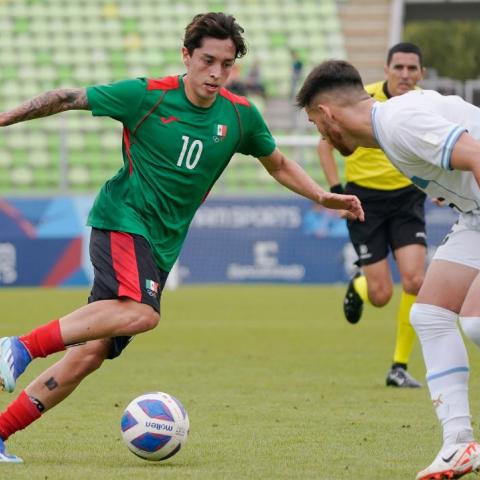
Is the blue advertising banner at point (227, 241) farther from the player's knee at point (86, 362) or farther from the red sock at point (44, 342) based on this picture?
the red sock at point (44, 342)

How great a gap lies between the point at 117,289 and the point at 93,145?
720 inches

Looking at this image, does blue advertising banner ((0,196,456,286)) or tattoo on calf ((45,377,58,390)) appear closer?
tattoo on calf ((45,377,58,390))

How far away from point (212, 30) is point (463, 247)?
5.59ft

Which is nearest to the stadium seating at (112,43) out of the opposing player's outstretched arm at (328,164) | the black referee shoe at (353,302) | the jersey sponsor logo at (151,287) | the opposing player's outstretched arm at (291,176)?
the black referee shoe at (353,302)

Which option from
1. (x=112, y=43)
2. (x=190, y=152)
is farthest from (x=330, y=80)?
(x=112, y=43)

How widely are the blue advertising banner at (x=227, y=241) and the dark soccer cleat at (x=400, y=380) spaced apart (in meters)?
11.7

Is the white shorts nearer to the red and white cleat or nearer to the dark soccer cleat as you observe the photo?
the red and white cleat

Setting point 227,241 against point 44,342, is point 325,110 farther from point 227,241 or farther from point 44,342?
point 227,241

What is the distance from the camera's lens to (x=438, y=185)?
5.52 m

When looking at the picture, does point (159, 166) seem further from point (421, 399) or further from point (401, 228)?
point (401, 228)

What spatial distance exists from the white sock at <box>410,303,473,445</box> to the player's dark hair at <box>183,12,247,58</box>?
1.70m

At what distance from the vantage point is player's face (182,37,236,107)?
6176 mm

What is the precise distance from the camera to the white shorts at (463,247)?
→ 5605 mm

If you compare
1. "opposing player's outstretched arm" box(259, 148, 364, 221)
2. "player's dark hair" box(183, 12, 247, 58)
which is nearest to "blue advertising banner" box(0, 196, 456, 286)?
"opposing player's outstretched arm" box(259, 148, 364, 221)
